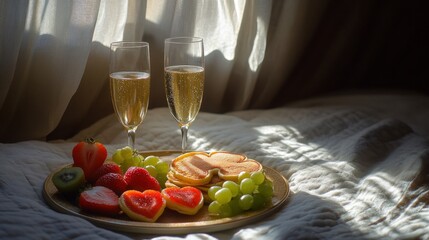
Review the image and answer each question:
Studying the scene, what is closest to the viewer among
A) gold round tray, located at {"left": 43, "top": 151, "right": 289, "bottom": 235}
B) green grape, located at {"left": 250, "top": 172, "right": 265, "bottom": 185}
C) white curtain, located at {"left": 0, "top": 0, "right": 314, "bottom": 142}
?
gold round tray, located at {"left": 43, "top": 151, "right": 289, "bottom": 235}

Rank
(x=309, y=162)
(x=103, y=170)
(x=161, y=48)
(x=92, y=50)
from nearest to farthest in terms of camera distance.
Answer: (x=103, y=170)
(x=309, y=162)
(x=92, y=50)
(x=161, y=48)

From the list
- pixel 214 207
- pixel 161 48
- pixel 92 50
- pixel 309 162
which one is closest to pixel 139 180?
pixel 214 207

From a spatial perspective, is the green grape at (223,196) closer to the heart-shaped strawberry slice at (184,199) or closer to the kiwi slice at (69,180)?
the heart-shaped strawberry slice at (184,199)

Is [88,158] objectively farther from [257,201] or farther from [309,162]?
[309,162]

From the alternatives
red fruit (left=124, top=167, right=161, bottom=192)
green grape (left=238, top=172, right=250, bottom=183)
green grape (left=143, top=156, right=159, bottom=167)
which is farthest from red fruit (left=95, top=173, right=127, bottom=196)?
green grape (left=238, top=172, right=250, bottom=183)

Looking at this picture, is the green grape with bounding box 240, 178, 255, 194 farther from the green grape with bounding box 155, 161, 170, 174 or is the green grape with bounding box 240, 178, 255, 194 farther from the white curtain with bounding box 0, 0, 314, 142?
the white curtain with bounding box 0, 0, 314, 142

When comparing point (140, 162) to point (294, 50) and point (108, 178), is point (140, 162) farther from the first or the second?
point (294, 50)

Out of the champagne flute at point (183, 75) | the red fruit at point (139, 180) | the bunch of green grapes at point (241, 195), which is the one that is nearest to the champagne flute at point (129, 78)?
the champagne flute at point (183, 75)
